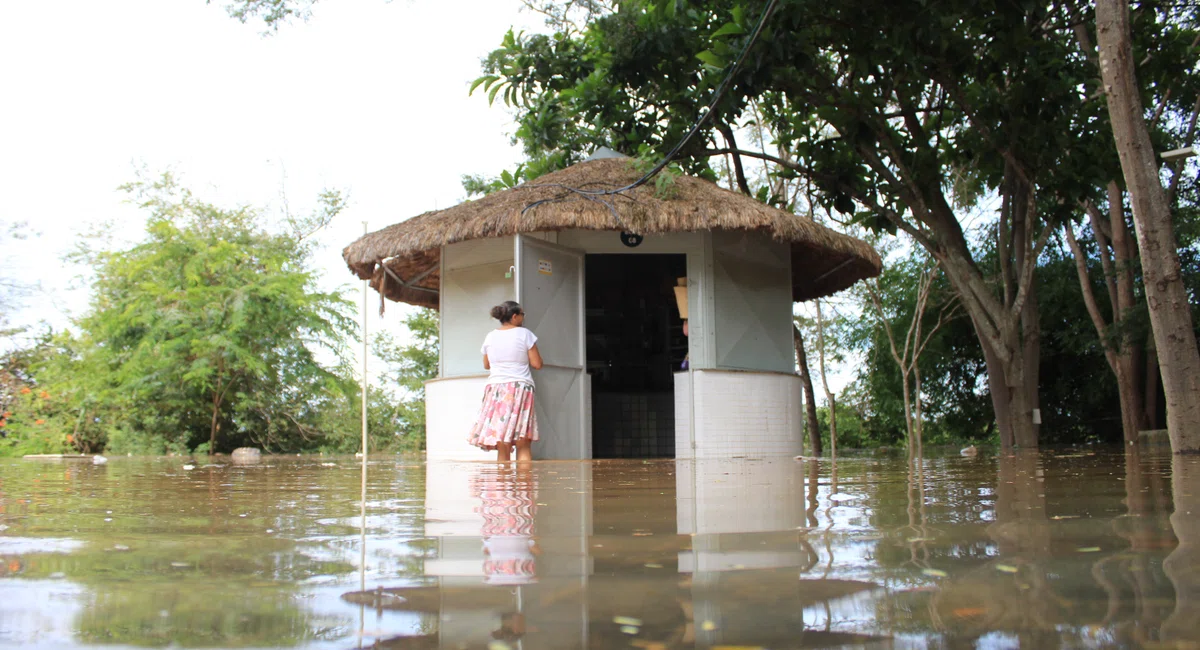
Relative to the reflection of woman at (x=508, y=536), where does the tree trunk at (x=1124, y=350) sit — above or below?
above

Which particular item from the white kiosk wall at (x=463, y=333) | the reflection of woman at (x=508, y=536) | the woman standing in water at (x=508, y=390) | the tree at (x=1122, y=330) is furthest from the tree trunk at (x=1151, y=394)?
the reflection of woman at (x=508, y=536)

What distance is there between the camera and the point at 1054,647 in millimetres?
766

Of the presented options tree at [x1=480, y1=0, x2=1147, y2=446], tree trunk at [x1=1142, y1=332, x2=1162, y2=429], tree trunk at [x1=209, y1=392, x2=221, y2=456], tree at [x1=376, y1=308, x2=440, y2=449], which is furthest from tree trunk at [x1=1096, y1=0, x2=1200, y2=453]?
tree at [x1=376, y1=308, x2=440, y2=449]

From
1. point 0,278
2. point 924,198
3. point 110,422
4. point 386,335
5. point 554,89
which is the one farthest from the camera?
point 386,335

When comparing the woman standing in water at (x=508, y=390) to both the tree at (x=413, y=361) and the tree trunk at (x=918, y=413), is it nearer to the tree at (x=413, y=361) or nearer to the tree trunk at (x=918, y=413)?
the tree trunk at (x=918, y=413)

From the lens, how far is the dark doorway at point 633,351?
1102 cm

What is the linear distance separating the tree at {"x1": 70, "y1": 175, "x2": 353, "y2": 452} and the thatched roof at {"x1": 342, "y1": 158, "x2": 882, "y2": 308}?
Result: 14.6 feet

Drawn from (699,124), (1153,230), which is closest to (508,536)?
(1153,230)

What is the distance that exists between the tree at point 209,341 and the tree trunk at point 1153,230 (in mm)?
11291

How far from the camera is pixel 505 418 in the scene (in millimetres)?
7301

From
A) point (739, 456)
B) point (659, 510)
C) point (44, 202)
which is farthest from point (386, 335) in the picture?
point (659, 510)

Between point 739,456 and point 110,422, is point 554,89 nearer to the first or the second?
point 739,456

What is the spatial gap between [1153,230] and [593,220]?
Answer: 4.36 metres

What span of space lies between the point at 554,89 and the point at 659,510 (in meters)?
9.30
